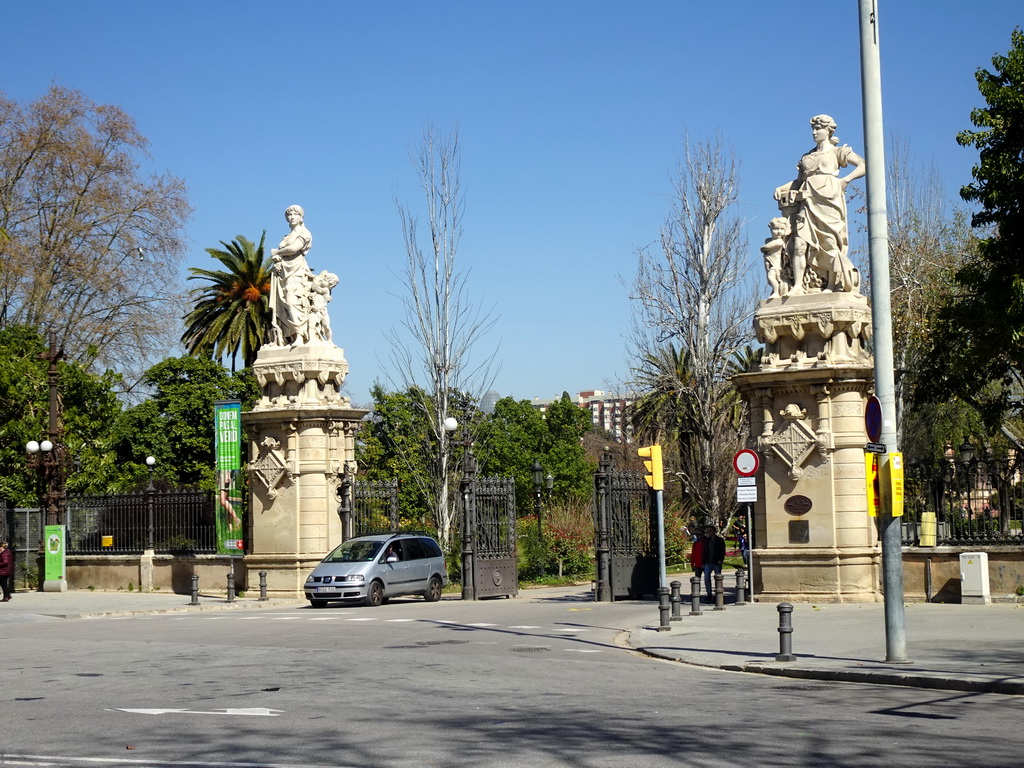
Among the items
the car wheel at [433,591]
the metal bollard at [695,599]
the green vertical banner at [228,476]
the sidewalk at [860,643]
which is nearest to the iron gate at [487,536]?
the car wheel at [433,591]

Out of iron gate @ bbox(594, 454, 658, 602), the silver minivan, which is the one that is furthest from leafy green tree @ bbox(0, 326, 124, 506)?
iron gate @ bbox(594, 454, 658, 602)

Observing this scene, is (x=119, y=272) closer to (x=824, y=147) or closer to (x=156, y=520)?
(x=156, y=520)

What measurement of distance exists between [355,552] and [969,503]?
13.5m

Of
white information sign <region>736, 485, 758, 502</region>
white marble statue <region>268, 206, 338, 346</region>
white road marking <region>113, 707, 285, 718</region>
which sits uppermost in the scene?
white marble statue <region>268, 206, 338, 346</region>

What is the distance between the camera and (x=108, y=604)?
1190 inches

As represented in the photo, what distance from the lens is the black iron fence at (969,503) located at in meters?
23.5

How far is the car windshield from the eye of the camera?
94.8 feet

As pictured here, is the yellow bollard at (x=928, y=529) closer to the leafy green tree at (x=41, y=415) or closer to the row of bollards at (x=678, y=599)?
the row of bollards at (x=678, y=599)

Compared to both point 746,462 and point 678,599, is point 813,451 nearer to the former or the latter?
point 746,462

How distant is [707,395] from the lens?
41844 millimetres

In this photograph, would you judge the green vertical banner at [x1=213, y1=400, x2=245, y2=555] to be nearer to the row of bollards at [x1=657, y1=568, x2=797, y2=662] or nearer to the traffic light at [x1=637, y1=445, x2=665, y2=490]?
the row of bollards at [x1=657, y1=568, x2=797, y2=662]

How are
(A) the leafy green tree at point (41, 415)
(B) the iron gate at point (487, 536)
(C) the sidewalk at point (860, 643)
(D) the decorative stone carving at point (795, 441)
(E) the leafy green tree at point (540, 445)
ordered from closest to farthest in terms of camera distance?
(C) the sidewalk at point (860, 643) < (D) the decorative stone carving at point (795, 441) < (B) the iron gate at point (487, 536) < (A) the leafy green tree at point (41, 415) < (E) the leafy green tree at point (540, 445)

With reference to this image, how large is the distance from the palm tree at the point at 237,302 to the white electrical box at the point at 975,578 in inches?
1419

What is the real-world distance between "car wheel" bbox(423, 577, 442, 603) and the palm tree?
25.3 metres
